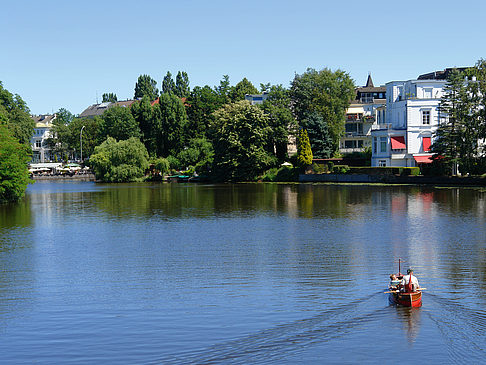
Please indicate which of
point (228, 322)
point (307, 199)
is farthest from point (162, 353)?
point (307, 199)

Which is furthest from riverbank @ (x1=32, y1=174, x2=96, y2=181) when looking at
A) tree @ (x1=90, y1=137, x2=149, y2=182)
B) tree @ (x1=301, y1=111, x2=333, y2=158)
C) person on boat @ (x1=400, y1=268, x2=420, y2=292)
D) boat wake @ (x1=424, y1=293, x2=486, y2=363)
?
boat wake @ (x1=424, y1=293, x2=486, y2=363)

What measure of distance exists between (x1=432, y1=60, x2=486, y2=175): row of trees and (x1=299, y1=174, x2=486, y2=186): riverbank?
2441 millimetres

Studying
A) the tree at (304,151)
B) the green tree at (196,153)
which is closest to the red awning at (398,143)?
the tree at (304,151)

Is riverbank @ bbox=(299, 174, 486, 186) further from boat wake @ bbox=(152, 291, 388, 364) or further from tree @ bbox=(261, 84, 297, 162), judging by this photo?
boat wake @ bbox=(152, 291, 388, 364)

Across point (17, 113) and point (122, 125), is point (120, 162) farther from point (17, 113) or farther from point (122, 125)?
point (17, 113)

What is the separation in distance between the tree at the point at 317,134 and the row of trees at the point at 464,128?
2660 centimetres

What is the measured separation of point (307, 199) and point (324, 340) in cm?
5225

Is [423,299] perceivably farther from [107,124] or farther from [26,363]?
[107,124]

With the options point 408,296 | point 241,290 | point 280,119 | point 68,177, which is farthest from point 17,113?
point 408,296

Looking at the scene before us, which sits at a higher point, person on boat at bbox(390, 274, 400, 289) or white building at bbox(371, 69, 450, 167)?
white building at bbox(371, 69, 450, 167)

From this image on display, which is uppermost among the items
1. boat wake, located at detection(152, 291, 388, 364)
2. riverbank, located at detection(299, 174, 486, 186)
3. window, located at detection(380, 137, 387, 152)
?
window, located at detection(380, 137, 387, 152)

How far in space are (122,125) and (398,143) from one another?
67074 millimetres

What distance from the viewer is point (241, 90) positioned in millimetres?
138875

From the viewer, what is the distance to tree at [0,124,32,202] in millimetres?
67750
